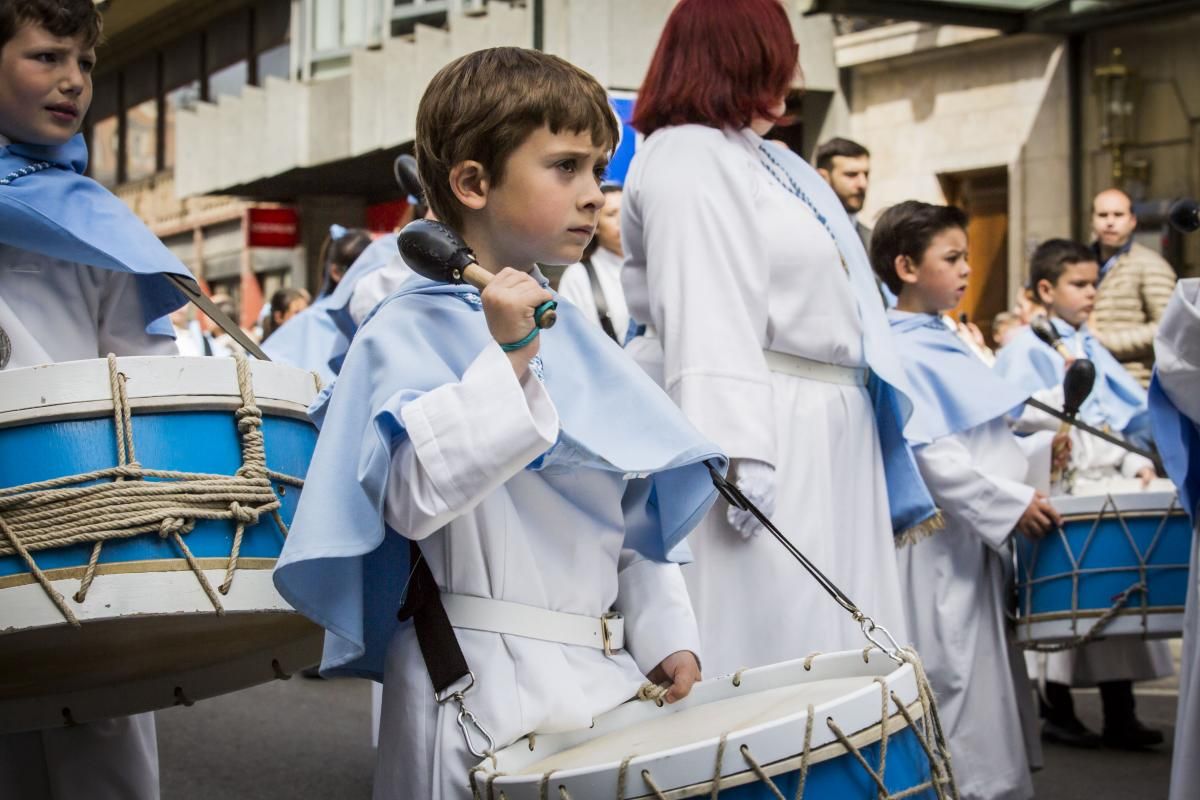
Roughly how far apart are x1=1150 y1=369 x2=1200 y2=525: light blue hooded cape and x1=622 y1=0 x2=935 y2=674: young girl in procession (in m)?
0.62

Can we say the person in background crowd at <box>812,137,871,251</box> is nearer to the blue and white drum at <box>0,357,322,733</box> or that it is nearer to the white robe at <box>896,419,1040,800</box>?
the white robe at <box>896,419,1040,800</box>

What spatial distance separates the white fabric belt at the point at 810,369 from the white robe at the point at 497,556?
154 cm

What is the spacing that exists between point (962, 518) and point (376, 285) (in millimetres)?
2444

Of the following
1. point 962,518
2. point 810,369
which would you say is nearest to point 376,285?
point 962,518

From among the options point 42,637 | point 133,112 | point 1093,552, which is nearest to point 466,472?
point 42,637

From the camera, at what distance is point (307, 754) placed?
6699 millimetres

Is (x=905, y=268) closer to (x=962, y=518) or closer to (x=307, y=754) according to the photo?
(x=962, y=518)

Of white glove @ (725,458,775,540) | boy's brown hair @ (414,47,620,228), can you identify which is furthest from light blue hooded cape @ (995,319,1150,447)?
boy's brown hair @ (414,47,620,228)

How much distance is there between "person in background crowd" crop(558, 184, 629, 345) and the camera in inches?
280

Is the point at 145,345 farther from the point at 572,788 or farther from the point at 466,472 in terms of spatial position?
the point at 572,788

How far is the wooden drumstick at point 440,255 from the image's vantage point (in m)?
2.67

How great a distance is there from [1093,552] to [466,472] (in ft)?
11.1

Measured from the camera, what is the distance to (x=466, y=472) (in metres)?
2.53

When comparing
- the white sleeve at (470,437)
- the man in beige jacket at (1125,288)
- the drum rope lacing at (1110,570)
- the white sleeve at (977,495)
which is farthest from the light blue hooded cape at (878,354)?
the man in beige jacket at (1125,288)
